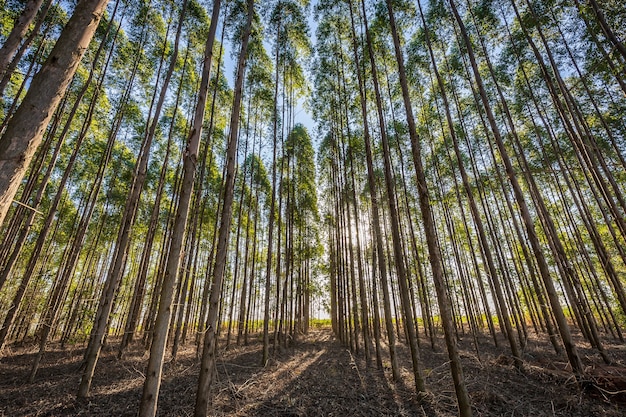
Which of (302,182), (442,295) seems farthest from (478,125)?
(442,295)

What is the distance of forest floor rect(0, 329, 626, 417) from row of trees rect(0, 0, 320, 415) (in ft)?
1.89

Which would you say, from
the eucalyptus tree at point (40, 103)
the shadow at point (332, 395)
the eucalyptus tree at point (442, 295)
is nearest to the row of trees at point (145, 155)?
the eucalyptus tree at point (40, 103)

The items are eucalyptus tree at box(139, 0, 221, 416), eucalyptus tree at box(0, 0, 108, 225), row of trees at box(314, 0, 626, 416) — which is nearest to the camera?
eucalyptus tree at box(0, 0, 108, 225)

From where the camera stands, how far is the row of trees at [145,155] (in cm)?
286

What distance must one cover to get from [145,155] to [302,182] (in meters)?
8.87

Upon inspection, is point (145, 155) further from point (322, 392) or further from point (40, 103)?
point (322, 392)

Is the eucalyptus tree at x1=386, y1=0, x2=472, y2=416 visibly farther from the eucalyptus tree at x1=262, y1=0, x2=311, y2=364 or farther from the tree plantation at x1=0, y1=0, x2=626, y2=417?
the eucalyptus tree at x1=262, y1=0, x2=311, y2=364

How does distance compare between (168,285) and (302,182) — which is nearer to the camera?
(168,285)

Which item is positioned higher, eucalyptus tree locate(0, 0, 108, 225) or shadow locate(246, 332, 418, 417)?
eucalyptus tree locate(0, 0, 108, 225)

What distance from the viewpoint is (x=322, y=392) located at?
17.4 ft

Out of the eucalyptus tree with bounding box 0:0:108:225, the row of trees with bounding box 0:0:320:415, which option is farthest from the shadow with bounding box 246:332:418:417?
the eucalyptus tree with bounding box 0:0:108:225

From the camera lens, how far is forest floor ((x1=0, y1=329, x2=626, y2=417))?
4258 millimetres

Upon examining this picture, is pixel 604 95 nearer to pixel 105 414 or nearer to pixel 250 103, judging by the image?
pixel 250 103

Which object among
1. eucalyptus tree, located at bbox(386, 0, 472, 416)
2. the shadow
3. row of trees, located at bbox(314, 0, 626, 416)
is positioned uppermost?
row of trees, located at bbox(314, 0, 626, 416)
